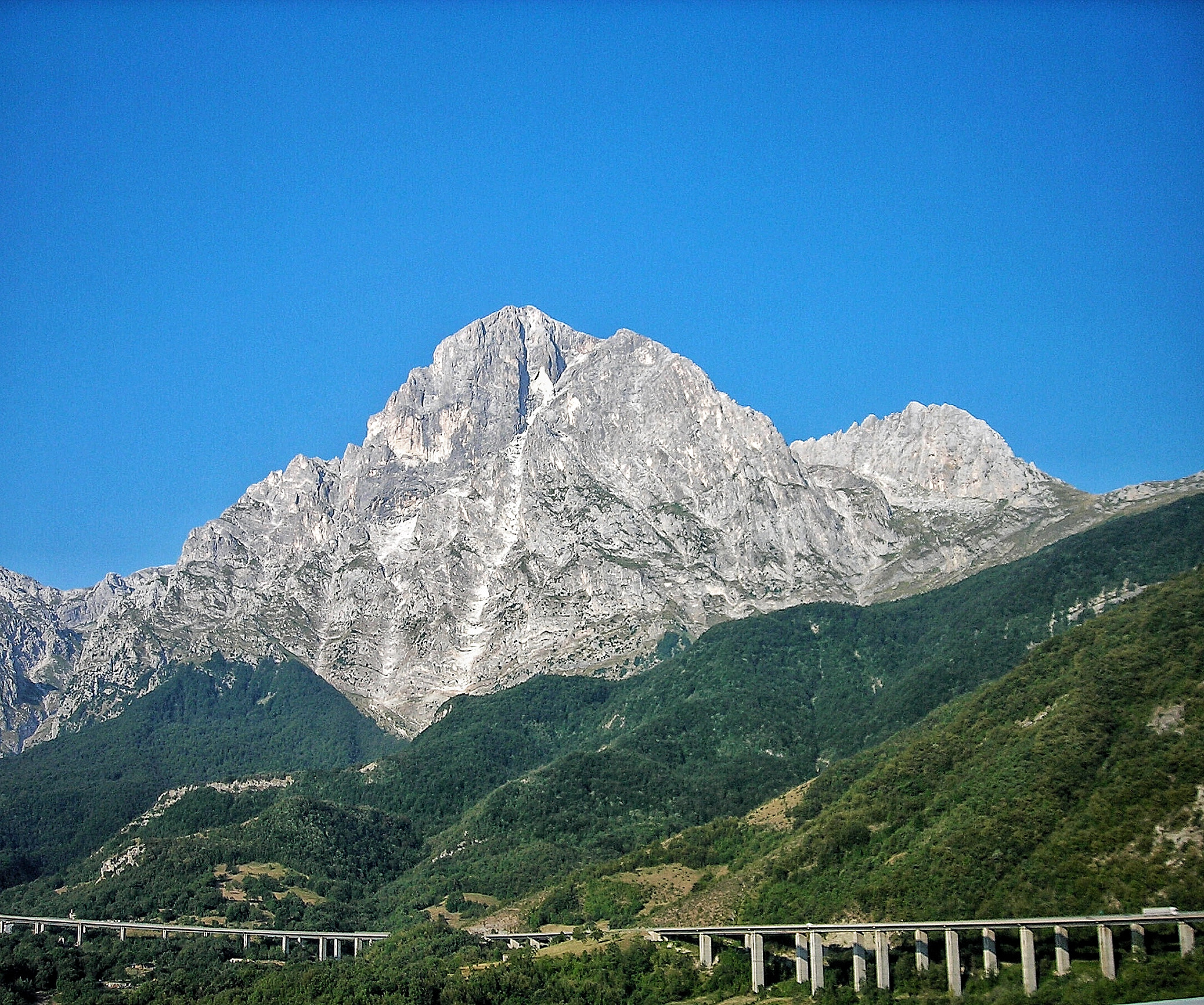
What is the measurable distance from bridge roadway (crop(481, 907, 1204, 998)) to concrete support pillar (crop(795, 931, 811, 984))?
52mm

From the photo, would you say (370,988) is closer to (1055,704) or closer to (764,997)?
(764,997)

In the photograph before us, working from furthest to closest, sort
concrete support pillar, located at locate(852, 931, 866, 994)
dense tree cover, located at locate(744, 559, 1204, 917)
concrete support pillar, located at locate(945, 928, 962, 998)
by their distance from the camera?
dense tree cover, located at locate(744, 559, 1204, 917)
concrete support pillar, located at locate(852, 931, 866, 994)
concrete support pillar, located at locate(945, 928, 962, 998)

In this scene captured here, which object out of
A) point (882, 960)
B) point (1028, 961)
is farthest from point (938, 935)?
point (1028, 961)

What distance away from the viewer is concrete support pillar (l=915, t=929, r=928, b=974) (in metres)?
106

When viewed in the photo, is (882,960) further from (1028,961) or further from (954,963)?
(1028,961)

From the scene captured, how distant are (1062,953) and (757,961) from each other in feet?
99.0

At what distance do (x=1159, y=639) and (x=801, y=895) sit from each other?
46.9 metres

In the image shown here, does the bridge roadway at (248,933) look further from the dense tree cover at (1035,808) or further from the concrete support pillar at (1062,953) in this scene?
the concrete support pillar at (1062,953)

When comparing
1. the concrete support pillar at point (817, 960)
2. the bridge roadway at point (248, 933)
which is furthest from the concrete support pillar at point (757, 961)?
the bridge roadway at point (248, 933)

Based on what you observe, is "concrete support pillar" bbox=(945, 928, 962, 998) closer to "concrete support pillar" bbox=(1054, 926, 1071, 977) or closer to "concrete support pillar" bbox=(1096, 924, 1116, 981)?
"concrete support pillar" bbox=(1054, 926, 1071, 977)

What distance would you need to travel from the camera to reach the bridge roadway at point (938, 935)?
302 feet

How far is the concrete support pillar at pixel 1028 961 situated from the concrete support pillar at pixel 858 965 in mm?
14800

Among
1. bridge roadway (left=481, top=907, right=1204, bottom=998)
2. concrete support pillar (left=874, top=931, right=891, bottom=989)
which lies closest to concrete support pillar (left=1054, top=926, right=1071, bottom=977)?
bridge roadway (left=481, top=907, right=1204, bottom=998)

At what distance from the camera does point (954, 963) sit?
101938 mm
